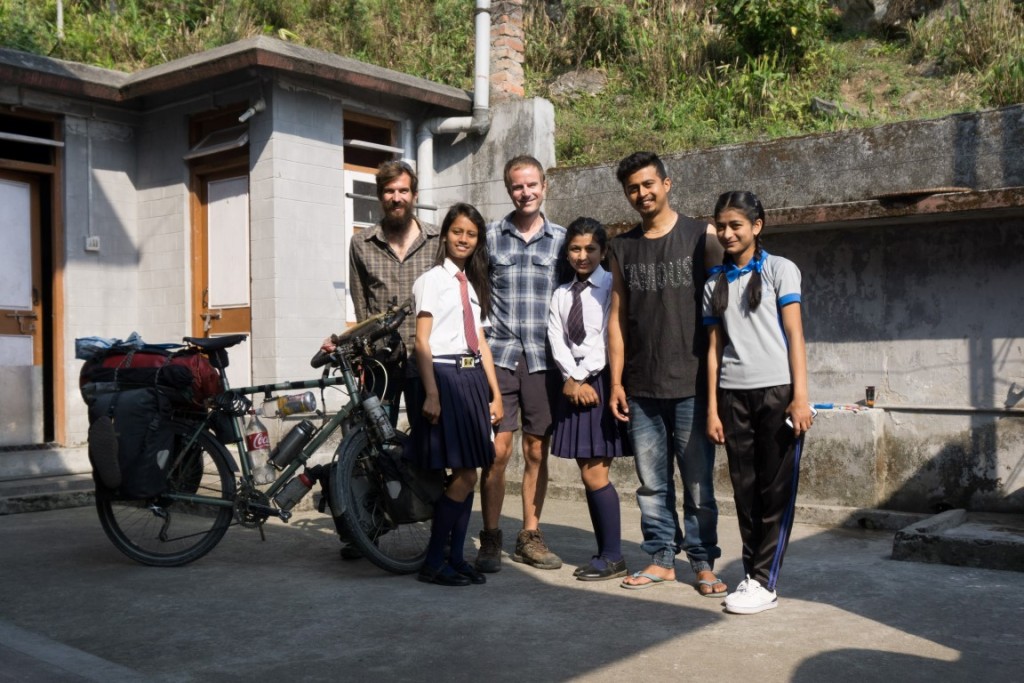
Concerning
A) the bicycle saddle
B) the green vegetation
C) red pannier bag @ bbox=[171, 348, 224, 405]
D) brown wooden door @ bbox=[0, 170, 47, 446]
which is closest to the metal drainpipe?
the green vegetation

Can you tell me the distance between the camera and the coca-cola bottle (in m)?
5.32

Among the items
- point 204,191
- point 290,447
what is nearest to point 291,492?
point 290,447

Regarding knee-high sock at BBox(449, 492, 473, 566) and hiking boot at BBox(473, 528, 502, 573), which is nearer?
knee-high sock at BBox(449, 492, 473, 566)

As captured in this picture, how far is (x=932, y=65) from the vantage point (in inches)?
484

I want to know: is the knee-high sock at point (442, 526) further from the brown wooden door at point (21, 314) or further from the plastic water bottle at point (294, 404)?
the brown wooden door at point (21, 314)

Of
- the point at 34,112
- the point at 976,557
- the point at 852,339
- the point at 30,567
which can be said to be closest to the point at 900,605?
the point at 976,557

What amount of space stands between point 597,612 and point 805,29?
31.4 ft

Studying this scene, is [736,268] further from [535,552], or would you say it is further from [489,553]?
[489,553]

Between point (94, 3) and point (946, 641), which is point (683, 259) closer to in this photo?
point (946, 641)

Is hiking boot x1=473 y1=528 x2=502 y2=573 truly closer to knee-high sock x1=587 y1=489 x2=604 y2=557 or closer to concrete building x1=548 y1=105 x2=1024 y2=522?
knee-high sock x1=587 y1=489 x2=604 y2=557

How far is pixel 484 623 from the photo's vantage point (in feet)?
13.6

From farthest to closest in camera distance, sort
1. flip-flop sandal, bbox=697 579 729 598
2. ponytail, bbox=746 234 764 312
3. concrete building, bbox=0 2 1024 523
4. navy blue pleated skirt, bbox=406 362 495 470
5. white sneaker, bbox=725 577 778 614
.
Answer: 1. concrete building, bbox=0 2 1024 523
2. navy blue pleated skirt, bbox=406 362 495 470
3. flip-flop sandal, bbox=697 579 729 598
4. ponytail, bbox=746 234 764 312
5. white sneaker, bbox=725 577 778 614

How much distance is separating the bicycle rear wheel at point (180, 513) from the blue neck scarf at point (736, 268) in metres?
2.72

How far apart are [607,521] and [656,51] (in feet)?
30.0
